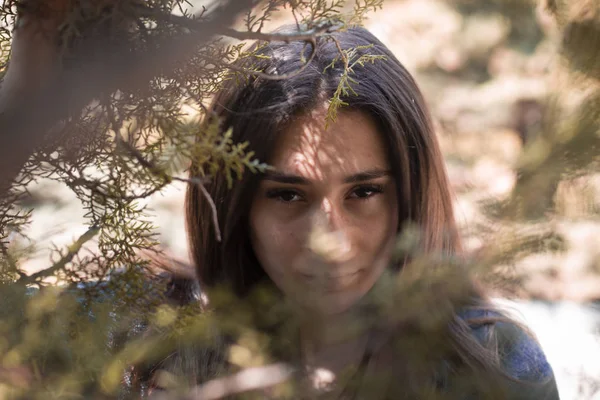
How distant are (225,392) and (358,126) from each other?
0.60 metres

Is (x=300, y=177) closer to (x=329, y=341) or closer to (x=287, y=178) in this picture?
(x=287, y=178)

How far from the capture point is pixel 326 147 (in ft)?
3.80

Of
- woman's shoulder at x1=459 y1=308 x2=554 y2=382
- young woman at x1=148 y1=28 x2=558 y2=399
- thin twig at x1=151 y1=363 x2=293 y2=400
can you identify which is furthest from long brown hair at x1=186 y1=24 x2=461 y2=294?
thin twig at x1=151 y1=363 x2=293 y2=400

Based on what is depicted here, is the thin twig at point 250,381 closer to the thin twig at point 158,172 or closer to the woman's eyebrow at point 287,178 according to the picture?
the thin twig at point 158,172

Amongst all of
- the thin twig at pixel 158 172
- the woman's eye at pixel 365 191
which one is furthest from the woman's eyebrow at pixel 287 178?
the thin twig at pixel 158 172

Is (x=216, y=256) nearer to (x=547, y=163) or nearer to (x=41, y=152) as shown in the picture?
(x=41, y=152)

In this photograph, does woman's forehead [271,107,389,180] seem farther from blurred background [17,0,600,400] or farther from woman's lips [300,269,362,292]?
blurred background [17,0,600,400]

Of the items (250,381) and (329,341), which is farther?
(329,341)

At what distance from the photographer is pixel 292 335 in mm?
858

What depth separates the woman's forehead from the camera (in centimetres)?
114

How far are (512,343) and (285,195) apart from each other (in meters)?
0.71

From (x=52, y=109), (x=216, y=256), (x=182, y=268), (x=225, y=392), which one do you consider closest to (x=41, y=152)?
(x=52, y=109)

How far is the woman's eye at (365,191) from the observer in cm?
118

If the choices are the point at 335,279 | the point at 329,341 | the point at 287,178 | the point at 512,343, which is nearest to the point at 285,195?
the point at 287,178
